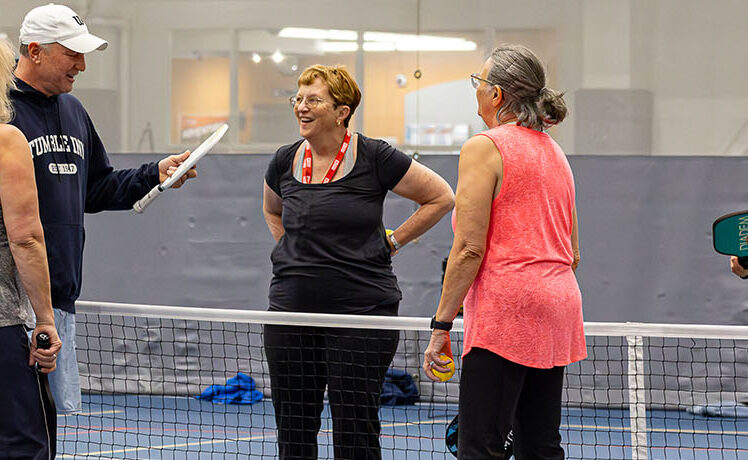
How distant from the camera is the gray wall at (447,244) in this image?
285 inches

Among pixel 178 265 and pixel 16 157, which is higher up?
pixel 16 157

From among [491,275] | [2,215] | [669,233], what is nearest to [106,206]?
[2,215]

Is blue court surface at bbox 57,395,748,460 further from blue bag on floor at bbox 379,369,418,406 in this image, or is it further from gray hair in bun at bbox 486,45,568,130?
gray hair in bun at bbox 486,45,568,130

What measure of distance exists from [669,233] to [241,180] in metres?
3.42

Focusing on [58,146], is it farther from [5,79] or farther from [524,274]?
[524,274]

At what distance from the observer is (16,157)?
261 centimetres

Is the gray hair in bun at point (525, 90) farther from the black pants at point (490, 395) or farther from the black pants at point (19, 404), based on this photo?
the black pants at point (19, 404)

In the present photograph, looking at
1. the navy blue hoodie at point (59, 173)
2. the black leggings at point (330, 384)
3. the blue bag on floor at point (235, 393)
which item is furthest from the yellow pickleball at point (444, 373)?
the blue bag on floor at point (235, 393)

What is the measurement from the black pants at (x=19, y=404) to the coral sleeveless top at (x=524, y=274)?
124 centimetres

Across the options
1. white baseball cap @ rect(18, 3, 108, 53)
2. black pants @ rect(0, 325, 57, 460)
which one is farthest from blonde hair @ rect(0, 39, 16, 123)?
black pants @ rect(0, 325, 57, 460)

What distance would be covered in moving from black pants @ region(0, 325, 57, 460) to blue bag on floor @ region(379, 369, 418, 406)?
4.52m

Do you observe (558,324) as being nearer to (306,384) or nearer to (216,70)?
(306,384)

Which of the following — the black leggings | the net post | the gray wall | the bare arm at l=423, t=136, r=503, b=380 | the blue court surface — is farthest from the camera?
the gray wall

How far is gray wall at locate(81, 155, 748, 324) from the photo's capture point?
7.25 meters
